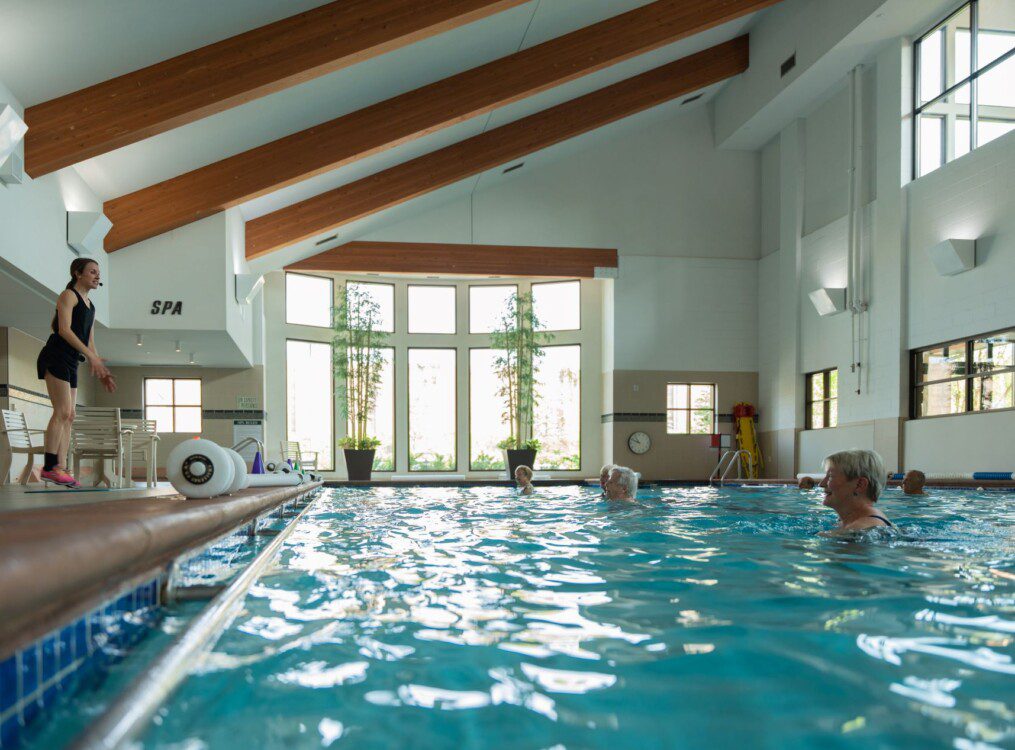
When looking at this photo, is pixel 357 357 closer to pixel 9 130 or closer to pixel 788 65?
Answer: pixel 788 65

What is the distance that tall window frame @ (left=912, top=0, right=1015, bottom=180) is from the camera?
30.0 ft

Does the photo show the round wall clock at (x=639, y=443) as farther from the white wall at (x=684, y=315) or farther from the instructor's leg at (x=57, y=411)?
the instructor's leg at (x=57, y=411)

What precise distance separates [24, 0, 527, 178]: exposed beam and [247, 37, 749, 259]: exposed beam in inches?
165

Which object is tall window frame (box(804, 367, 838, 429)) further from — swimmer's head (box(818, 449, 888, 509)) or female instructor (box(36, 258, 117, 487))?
female instructor (box(36, 258, 117, 487))

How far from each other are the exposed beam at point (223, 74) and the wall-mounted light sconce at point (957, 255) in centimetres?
575

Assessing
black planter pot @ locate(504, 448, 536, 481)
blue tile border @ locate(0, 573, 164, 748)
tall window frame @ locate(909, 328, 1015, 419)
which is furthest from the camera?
black planter pot @ locate(504, 448, 536, 481)

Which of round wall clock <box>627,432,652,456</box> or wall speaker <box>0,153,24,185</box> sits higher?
wall speaker <box>0,153,24,185</box>

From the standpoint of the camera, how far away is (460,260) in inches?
530

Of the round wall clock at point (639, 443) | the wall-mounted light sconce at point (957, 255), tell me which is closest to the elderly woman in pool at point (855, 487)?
the wall-mounted light sconce at point (957, 255)

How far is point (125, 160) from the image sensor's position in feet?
22.2

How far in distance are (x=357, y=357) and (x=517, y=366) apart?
2661 millimetres

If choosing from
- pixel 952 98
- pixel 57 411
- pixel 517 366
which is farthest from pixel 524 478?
pixel 952 98

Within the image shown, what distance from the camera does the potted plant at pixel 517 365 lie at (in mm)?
14297

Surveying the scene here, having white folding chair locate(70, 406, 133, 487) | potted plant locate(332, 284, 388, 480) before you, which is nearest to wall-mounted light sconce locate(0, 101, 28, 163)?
white folding chair locate(70, 406, 133, 487)
